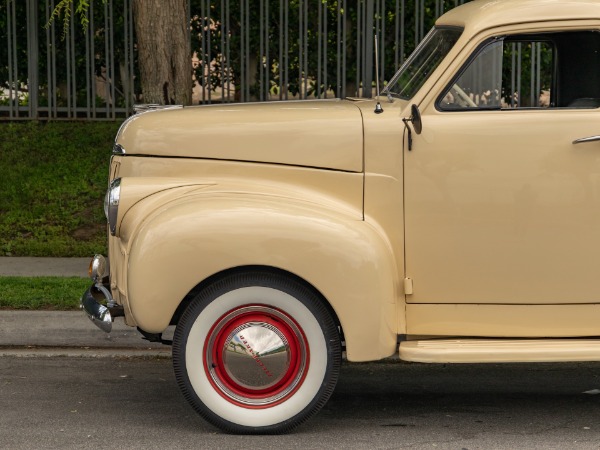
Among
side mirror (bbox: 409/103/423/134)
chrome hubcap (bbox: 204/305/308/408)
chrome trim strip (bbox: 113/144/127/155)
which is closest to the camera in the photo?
chrome hubcap (bbox: 204/305/308/408)

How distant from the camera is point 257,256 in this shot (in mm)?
5703

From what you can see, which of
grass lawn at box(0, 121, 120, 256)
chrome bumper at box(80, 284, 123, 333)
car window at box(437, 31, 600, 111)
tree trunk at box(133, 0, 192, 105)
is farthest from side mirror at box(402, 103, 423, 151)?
grass lawn at box(0, 121, 120, 256)

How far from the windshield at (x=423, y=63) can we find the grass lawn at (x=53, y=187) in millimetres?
5015

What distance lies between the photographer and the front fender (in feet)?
18.7

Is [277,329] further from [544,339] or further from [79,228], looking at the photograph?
[79,228]

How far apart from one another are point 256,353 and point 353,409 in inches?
35.4

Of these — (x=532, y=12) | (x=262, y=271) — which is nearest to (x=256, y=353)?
(x=262, y=271)

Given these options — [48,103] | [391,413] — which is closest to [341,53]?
[48,103]

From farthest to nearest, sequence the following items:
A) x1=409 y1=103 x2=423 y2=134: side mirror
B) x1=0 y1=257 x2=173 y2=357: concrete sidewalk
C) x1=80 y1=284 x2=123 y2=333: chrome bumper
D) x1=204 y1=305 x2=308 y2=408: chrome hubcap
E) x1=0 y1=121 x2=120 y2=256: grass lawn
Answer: x1=0 y1=121 x2=120 y2=256: grass lawn, x1=0 y1=257 x2=173 y2=357: concrete sidewalk, x1=80 y1=284 x2=123 y2=333: chrome bumper, x1=409 y1=103 x2=423 y2=134: side mirror, x1=204 y1=305 x2=308 y2=408: chrome hubcap

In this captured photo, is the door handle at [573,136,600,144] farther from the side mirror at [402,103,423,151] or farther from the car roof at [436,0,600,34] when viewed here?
the side mirror at [402,103,423,151]

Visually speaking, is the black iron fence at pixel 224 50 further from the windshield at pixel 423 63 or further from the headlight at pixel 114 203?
the headlight at pixel 114 203

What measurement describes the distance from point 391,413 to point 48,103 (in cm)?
826

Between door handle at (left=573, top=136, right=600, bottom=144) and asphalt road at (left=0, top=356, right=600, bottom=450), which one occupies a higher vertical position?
door handle at (left=573, top=136, right=600, bottom=144)

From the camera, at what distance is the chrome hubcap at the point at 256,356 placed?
19.0ft
